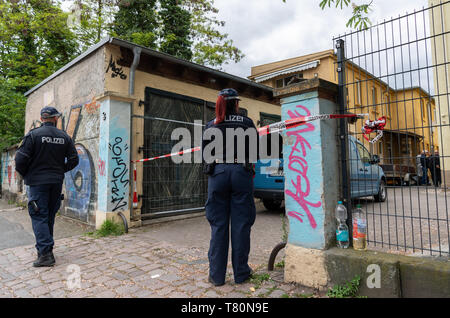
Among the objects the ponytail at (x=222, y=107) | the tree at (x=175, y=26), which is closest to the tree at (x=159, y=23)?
the tree at (x=175, y=26)

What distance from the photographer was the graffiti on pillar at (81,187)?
6.58 metres

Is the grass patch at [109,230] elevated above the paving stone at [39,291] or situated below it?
above

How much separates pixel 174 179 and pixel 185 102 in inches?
81.5

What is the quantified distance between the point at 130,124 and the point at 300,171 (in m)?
4.40

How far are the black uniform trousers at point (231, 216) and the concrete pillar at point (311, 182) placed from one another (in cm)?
47

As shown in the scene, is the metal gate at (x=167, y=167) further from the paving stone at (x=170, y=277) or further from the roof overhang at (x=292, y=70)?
the roof overhang at (x=292, y=70)

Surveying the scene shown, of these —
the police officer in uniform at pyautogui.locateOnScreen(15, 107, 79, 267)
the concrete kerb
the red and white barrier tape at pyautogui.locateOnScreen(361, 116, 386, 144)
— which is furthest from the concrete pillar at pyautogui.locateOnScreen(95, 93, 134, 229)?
the red and white barrier tape at pyautogui.locateOnScreen(361, 116, 386, 144)

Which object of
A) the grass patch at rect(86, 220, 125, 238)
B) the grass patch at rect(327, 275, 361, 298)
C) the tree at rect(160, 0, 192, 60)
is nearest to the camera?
the grass patch at rect(327, 275, 361, 298)

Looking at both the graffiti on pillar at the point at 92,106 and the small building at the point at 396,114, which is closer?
the small building at the point at 396,114

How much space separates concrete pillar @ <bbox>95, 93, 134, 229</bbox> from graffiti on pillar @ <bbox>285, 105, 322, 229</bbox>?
408 centimetres

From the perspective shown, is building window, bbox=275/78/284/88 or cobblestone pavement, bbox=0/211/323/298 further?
building window, bbox=275/78/284/88

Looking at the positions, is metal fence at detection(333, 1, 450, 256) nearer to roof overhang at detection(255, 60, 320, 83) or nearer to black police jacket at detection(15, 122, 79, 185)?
black police jacket at detection(15, 122, 79, 185)

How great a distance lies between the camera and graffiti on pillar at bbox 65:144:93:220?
658 centimetres

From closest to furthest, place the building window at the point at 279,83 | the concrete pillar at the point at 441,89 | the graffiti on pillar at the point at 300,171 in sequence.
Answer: the concrete pillar at the point at 441,89 → the graffiti on pillar at the point at 300,171 → the building window at the point at 279,83
